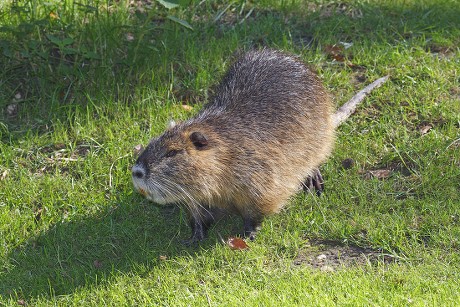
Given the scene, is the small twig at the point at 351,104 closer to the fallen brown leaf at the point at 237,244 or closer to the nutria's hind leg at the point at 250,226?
the nutria's hind leg at the point at 250,226

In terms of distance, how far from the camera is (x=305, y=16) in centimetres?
703

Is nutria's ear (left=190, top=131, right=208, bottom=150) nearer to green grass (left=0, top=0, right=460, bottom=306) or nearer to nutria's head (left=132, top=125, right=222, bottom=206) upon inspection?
nutria's head (left=132, top=125, right=222, bottom=206)

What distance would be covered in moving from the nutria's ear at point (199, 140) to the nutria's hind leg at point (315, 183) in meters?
0.87

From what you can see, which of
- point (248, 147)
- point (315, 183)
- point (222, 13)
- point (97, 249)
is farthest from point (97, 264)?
point (222, 13)

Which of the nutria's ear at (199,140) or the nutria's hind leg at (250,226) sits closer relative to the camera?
the nutria's ear at (199,140)

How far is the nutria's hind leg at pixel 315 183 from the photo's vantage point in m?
5.40

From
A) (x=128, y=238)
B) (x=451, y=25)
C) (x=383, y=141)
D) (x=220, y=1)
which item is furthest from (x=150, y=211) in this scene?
(x=451, y=25)

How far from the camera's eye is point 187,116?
604cm

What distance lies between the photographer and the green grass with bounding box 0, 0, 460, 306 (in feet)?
15.1

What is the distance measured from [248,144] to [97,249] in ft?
3.65

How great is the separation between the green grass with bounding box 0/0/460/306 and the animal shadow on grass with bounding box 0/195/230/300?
0.4 inches

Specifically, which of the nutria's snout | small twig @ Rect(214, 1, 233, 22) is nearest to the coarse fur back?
the nutria's snout

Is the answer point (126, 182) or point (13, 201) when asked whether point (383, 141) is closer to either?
point (126, 182)

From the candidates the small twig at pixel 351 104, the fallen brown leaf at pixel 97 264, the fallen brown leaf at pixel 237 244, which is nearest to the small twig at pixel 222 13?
the small twig at pixel 351 104
